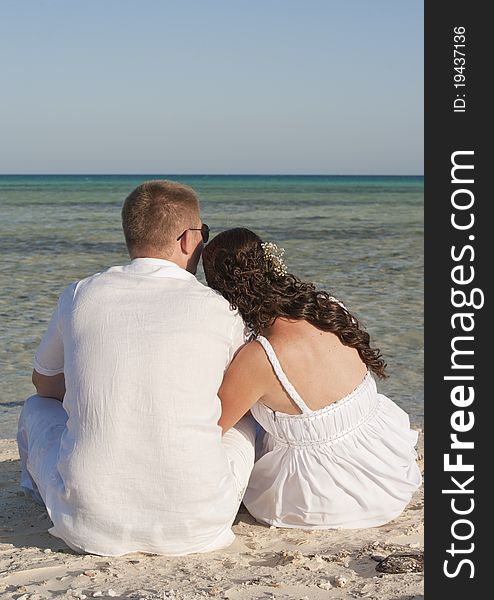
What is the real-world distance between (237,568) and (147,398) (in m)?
0.68

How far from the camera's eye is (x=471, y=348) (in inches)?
121

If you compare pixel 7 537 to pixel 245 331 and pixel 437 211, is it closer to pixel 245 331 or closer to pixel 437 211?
pixel 245 331

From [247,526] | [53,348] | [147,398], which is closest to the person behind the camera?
[147,398]

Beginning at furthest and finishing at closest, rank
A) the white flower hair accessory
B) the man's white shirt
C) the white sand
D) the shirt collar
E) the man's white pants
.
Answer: the white flower hair accessory
the man's white pants
the shirt collar
the man's white shirt
the white sand

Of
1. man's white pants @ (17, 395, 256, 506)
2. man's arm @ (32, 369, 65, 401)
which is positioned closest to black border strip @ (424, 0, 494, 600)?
man's white pants @ (17, 395, 256, 506)

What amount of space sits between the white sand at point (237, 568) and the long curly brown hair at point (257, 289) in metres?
0.81

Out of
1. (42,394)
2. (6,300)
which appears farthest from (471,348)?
(6,300)

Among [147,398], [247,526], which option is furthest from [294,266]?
[147,398]

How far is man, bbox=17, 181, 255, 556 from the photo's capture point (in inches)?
126

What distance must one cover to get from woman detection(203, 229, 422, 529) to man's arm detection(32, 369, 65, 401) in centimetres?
69

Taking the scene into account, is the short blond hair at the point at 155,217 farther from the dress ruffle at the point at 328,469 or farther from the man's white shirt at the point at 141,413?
the dress ruffle at the point at 328,469

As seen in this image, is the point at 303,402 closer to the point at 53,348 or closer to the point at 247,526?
the point at 247,526

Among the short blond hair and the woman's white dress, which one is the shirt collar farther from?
the woman's white dress

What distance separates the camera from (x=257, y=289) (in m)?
3.60
